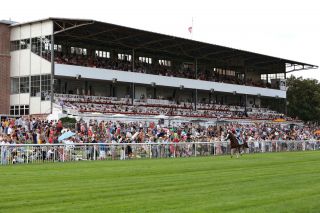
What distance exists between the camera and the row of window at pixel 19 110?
2020 inches

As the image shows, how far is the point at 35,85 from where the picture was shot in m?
50.7

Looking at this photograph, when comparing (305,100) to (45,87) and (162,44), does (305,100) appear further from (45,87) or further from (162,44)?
(45,87)

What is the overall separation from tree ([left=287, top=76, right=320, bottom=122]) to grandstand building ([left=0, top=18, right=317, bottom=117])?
A: 11.4 meters

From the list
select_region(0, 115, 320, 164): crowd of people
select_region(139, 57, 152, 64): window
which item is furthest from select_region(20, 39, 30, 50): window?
select_region(0, 115, 320, 164): crowd of people

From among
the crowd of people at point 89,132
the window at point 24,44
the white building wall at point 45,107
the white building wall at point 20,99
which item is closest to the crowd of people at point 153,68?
the window at point 24,44

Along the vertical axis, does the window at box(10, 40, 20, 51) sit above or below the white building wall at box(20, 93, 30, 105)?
above

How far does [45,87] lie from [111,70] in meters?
7.91

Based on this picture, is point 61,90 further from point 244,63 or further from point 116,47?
point 244,63

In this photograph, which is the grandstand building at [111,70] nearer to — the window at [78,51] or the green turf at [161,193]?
the window at [78,51]

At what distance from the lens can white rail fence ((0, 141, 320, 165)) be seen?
2555 cm

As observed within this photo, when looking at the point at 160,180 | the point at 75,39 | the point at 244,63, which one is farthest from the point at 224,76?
the point at 160,180

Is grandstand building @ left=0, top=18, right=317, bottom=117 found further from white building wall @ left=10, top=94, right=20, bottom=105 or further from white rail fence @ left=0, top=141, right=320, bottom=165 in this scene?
white rail fence @ left=0, top=141, right=320, bottom=165

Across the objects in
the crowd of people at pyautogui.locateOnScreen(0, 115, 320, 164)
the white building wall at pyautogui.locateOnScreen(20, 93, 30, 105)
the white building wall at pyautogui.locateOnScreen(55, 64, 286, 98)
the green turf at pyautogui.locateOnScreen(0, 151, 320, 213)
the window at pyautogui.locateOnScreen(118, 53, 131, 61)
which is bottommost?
the green turf at pyautogui.locateOnScreen(0, 151, 320, 213)

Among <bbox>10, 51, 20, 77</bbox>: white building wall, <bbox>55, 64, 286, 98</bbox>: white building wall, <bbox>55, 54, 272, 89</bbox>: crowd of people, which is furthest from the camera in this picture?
<bbox>55, 54, 272, 89</bbox>: crowd of people
